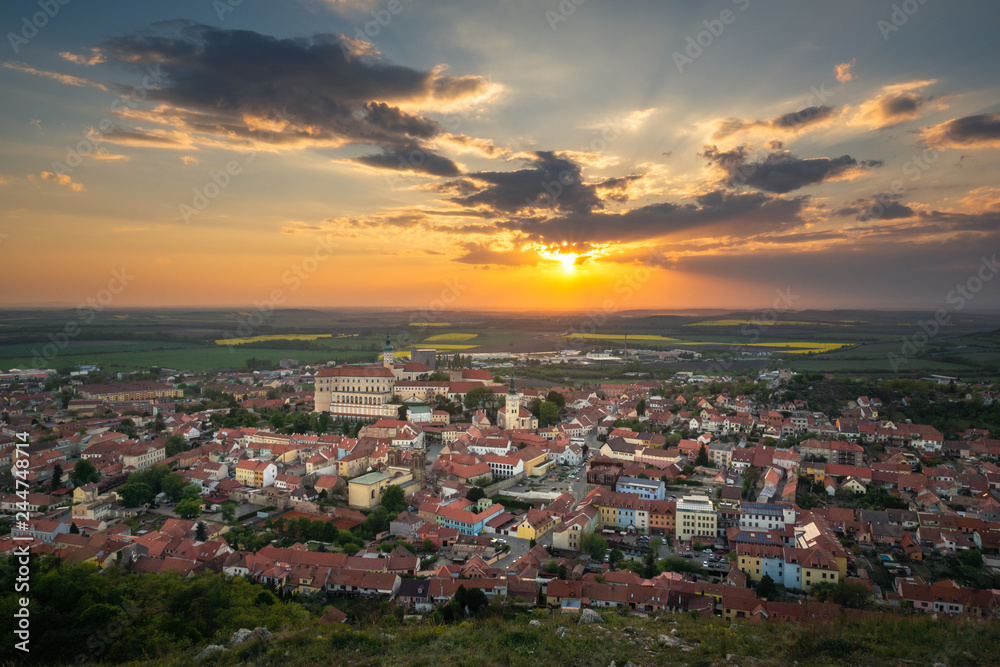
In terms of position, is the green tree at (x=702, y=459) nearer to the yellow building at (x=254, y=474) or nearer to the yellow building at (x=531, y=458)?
the yellow building at (x=531, y=458)

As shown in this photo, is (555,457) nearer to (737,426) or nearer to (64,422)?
(737,426)

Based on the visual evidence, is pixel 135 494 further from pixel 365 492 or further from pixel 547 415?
pixel 547 415

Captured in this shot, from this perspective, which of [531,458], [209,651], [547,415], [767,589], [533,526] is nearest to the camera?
[209,651]

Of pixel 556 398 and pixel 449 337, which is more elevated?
pixel 449 337

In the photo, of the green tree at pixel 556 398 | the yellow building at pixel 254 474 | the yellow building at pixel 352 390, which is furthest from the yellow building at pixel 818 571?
the yellow building at pixel 352 390

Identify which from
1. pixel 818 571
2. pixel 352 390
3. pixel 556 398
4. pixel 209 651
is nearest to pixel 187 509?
pixel 209 651

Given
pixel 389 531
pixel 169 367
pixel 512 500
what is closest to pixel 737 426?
pixel 512 500
